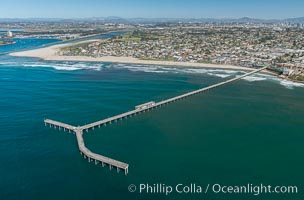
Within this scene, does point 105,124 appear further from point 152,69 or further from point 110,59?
point 110,59

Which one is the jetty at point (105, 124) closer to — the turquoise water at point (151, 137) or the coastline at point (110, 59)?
the turquoise water at point (151, 137)

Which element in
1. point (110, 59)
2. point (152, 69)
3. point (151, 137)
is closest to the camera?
point (151, 137)

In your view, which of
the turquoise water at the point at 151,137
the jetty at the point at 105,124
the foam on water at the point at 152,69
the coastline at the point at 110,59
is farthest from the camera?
the coastline at the point at 110,59

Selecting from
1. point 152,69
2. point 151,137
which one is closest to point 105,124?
point 151,137

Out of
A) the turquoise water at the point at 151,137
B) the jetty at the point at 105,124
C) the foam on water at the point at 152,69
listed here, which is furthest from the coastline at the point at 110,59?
the jetty at the point at 105,124

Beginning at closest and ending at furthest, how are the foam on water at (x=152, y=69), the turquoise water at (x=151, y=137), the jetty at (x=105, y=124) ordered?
the turquoise water at (x=151, y=137), the jetty at (x=105, y=124), the foam on water at (x=152, y=69)

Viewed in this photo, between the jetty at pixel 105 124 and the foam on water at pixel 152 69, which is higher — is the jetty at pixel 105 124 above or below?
below

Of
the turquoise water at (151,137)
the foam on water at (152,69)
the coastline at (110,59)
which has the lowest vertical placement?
the turquoise water at (151,137)

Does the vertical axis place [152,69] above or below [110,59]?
below

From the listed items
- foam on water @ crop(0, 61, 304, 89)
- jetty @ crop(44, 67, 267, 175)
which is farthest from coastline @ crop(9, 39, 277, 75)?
jetty @ crop(44, 67, 267, 175)
